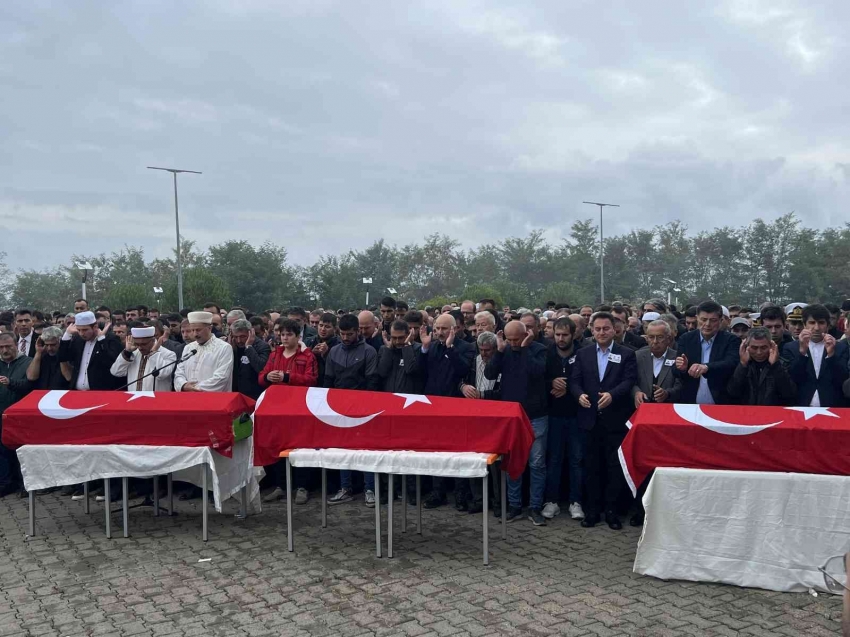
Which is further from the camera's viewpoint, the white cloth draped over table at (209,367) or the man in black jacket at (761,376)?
the white cloth draped over table at (209,367)

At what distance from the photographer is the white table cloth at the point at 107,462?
22.5 feet

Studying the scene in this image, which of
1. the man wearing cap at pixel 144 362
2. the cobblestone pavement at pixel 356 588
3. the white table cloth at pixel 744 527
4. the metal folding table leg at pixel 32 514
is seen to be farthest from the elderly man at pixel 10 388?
the white table cloth at pixel 744 527

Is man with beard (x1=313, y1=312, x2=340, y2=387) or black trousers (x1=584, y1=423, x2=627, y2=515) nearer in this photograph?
black trousers (x1=584, y1=423, x2=627, y2=515)

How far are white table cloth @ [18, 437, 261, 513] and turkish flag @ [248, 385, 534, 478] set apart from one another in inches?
20.5

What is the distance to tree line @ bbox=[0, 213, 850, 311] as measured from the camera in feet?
151

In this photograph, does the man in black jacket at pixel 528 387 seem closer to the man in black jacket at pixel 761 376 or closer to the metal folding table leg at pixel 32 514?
the man in black jacket at pixel 761 376

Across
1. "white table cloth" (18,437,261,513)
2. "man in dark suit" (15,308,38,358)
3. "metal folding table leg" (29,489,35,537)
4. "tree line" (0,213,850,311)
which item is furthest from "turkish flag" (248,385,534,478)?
"tree line" (0,213,850,311)

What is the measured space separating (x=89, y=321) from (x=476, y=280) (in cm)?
5618

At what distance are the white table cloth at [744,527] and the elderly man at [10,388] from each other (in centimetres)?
718

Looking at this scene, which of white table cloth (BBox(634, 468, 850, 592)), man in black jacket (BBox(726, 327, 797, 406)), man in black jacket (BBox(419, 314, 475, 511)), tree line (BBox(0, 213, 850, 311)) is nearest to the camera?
white table cloth (BBox(634, 468, 850, 592))

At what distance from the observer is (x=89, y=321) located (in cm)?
890

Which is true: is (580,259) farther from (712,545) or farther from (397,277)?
(712,545)

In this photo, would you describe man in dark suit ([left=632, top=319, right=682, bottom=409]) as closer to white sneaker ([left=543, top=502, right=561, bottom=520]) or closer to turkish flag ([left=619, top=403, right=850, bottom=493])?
turkish flag ([left=619, top=403, right=850, bottom=493])

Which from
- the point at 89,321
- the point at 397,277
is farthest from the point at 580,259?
A: the point at 89,321
